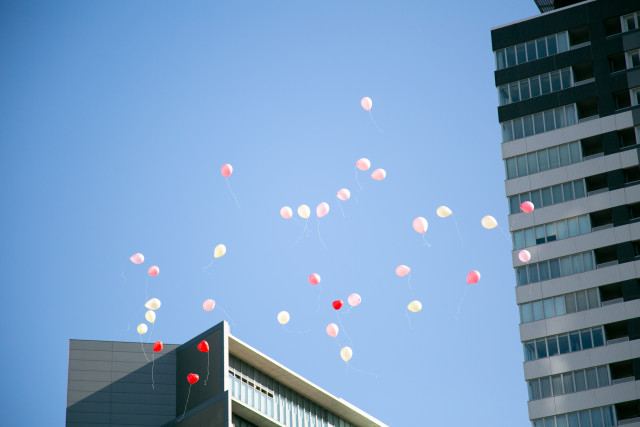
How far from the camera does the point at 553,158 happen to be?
73.1m

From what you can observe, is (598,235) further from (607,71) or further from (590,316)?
(607,71)

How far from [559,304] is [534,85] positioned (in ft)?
51.8

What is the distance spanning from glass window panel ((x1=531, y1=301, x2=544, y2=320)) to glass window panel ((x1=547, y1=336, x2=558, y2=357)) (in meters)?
1.71

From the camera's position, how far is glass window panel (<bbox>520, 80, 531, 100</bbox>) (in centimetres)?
7550

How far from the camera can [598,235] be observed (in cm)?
6969

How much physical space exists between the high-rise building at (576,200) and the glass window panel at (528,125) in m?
0.07

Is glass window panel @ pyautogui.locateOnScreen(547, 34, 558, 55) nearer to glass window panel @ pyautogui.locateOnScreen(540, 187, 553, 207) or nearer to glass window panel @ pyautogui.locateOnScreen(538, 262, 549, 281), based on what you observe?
glass window panel @ pyautogui.locateOnScreen(540, 187, 553, 207)

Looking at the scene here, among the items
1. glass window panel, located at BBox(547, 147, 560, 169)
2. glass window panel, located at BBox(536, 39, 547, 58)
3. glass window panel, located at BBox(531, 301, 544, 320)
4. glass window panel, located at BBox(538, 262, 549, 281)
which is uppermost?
glass window panel, located at BBox(536, 39, 547, 58)

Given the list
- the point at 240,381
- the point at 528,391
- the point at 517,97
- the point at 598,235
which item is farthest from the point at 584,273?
the point at 240,381

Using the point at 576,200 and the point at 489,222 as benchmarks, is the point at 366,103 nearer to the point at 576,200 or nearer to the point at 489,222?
the point at 489,222

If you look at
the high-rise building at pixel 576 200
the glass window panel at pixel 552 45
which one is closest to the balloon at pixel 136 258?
the high-rise building at pixel 576 200

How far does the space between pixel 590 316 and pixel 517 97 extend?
1666 centimetres

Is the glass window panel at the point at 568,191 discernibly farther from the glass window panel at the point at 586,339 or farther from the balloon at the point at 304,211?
the balloon at the point at 304,211

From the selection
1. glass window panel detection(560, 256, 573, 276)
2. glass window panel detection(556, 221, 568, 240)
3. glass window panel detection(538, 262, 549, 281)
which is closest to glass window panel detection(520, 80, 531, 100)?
glass window panel detection(556, 221, 568, 240)
